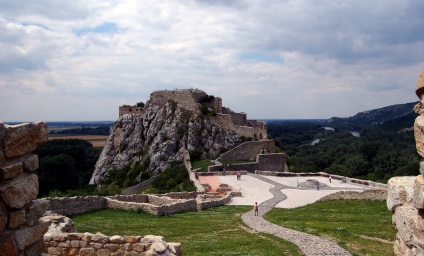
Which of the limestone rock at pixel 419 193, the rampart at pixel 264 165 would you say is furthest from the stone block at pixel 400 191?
the rampart at pixel 264 165

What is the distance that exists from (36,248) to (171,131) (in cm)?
4761

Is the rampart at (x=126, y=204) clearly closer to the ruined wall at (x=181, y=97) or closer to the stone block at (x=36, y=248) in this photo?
the stone block at (x=36, y=248)

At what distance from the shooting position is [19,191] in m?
5.52

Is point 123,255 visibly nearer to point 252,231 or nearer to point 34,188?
point 34,188

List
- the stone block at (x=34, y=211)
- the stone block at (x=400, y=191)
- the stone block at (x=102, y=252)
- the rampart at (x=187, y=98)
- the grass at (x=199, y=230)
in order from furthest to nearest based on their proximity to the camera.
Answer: the rampart at (x=187, y=98), the grass at (x=199, y=230), the stone block at (x=102, y=252), the stone block at (x=400, y=191), the stone block at (x=34, y=211)

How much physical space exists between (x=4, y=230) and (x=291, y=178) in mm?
36367

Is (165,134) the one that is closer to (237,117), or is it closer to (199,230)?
(237,117)

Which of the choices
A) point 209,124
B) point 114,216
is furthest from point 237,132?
point 114,216

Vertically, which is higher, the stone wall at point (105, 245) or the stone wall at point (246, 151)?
the stone wall at point (105, 245)

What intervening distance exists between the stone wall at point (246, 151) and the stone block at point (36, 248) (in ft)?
141

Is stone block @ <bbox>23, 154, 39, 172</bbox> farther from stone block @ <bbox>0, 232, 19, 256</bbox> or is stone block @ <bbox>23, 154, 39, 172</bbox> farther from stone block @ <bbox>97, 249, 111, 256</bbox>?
stone block @ <bbox>97, 249, 111, 256</bbox>

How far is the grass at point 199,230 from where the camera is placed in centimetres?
1284

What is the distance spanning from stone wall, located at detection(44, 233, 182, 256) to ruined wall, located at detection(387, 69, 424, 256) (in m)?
4.58

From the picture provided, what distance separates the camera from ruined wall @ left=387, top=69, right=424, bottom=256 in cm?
543
